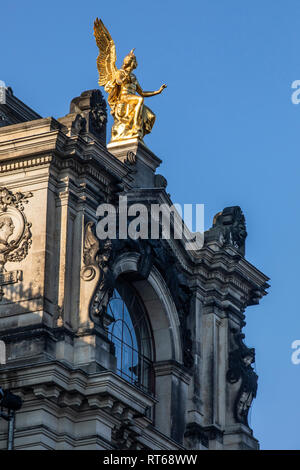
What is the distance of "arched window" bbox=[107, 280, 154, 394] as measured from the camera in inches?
1923

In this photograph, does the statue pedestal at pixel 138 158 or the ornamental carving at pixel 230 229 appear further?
the ornamental carving at pixel 230 229

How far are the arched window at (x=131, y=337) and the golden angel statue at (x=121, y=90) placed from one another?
4.09m

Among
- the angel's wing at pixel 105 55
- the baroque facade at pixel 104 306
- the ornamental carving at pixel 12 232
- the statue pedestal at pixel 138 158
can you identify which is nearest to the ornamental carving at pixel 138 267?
the baroque facade at pixel 104 306

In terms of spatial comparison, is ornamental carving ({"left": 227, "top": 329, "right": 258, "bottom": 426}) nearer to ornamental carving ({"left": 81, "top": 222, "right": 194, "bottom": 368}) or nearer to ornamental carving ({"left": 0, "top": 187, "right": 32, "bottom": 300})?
ornamental carving ({"left": 81, "top": 222, "right": 194, "bottom": 368})

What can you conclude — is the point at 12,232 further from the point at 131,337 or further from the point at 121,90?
the point at 121,90

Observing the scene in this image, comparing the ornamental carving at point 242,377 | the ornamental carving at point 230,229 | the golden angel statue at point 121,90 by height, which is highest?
the golden angel statue at point 121,90

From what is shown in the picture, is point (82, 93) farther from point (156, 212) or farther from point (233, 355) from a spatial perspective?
point (233, 355)

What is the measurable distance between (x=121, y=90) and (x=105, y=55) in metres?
0.91

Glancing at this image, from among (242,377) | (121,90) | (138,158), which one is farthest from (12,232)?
(242,377)

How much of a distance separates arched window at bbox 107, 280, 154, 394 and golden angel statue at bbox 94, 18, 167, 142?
4093 mm

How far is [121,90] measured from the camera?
51.1 meters

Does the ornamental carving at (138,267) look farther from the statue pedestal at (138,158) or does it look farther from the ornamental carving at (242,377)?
the statue pedestal at (138,158)

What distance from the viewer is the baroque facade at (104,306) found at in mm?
44875

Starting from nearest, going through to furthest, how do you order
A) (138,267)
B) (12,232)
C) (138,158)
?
(12,232), (138,267), (138,158)
